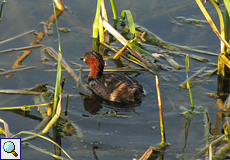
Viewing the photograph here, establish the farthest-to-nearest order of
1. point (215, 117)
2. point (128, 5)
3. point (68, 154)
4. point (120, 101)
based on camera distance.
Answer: point (128, 5), point (120, 101), point (215, 117), point (68, 154)

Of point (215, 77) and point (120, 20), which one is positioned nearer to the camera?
point (215, 77)

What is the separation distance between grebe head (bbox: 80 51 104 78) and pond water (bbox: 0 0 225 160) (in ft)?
1.48

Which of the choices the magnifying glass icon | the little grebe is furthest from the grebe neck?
the magnifying glass icon

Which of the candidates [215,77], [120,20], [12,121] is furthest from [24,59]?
[215,77]

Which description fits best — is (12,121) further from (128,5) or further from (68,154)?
(128,5)

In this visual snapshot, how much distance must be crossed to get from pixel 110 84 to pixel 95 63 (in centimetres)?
63

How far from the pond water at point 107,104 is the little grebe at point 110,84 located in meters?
0.23

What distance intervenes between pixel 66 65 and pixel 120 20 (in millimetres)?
2607

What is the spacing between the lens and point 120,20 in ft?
30.4

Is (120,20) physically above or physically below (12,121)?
above

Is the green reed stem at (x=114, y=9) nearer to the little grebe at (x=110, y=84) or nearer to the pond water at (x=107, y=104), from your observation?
the pond water at (x=107, y=104)

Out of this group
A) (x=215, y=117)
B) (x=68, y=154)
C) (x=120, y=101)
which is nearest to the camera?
(x=68, y=154)

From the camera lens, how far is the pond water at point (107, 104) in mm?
5391

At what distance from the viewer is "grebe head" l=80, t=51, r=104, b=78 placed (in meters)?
7.19
